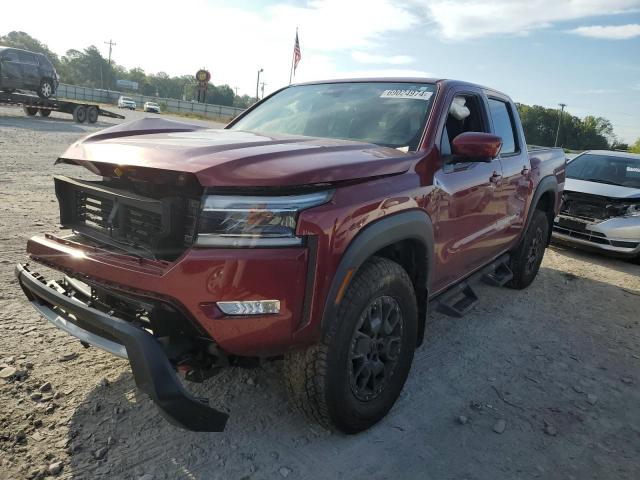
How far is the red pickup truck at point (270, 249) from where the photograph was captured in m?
2.02

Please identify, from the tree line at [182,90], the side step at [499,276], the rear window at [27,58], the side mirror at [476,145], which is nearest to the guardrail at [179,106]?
the tree line at [182,90]

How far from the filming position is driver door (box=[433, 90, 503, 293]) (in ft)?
10.3

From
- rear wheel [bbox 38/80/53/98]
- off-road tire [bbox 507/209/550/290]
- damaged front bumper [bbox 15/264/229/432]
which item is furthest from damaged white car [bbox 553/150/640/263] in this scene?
rear wheel [bbox 38/80/53/98]

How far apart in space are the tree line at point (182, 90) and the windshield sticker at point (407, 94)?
71500 mm

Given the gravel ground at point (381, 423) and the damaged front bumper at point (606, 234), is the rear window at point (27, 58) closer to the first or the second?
the gravel ground at point (381, 423)

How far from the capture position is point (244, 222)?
204cm

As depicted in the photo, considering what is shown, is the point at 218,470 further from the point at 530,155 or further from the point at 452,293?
the point at 530,155

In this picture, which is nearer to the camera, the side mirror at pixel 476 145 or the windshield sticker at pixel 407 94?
the side mirror at pixel 476 145

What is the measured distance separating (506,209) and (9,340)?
377 centimetres

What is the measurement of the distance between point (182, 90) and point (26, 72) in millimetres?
109396

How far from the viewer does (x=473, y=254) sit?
381 centimetres

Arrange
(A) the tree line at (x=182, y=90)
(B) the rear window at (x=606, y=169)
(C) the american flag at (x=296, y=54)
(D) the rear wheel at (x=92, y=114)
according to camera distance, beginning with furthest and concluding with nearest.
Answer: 1. (A) the tree line at (x=182, y=90)
2. (C) the american flag at (x=296, y=54)
3. (D) the rear wheel at (x=92, y=114)
4. (B) the rear window at (x=606, y=169)

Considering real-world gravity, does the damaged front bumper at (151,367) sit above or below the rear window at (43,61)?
below

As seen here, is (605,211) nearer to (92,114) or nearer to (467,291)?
(467,291)
